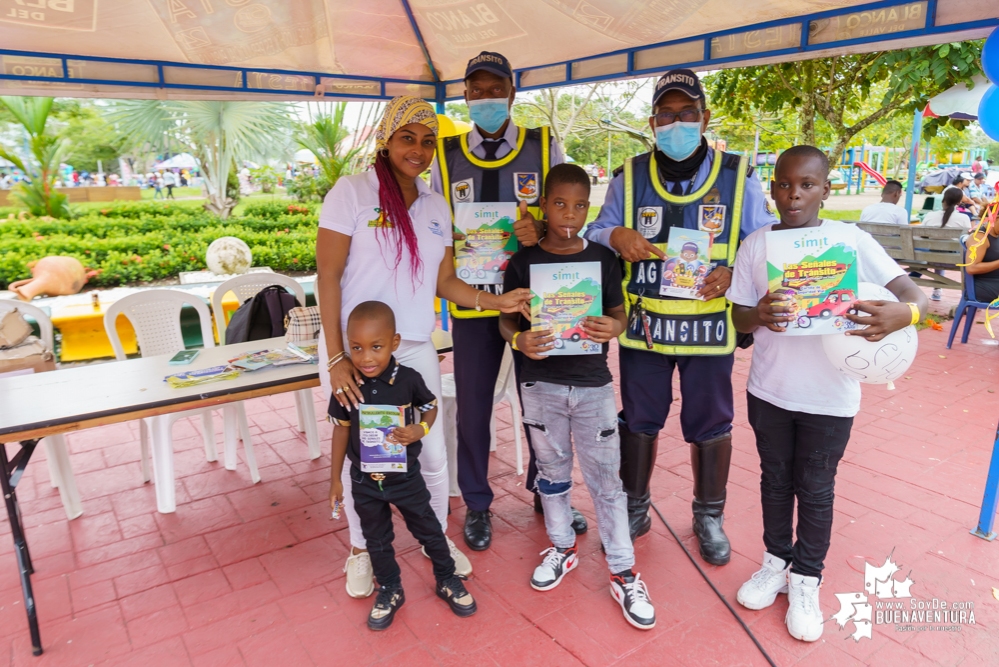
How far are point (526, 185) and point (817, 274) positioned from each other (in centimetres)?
139

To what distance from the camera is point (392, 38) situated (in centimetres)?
488

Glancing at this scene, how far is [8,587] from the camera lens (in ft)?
9.99

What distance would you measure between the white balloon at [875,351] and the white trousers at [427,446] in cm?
160

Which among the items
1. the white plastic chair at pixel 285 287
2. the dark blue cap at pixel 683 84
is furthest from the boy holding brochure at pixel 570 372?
the white plastic chair at pixel 285 287

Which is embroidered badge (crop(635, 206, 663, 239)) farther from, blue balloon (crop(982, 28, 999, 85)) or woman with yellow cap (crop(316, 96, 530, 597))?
blue balloon (crop(982, 28, 999, 85))

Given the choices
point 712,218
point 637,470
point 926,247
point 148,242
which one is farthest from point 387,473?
point 148,242

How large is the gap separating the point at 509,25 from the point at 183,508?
3666 mm

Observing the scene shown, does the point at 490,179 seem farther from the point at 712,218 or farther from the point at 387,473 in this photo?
the point at 387,473

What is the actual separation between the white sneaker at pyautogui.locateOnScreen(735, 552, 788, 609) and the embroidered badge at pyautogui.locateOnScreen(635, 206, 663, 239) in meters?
1.49

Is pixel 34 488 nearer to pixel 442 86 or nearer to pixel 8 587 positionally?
pixel 8 587

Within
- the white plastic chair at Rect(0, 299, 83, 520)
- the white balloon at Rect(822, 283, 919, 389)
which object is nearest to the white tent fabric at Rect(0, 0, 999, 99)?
the white balloon at Rect(822, 283, 919, 389)

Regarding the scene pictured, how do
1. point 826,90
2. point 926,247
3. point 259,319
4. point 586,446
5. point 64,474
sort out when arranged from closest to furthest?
point 586,446
point 64,474
point 259,319
point 826,90
point 926,247

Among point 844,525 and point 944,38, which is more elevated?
point 944,38

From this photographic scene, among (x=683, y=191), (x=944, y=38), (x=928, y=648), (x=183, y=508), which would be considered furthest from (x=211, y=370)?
(x=944, y=38)
